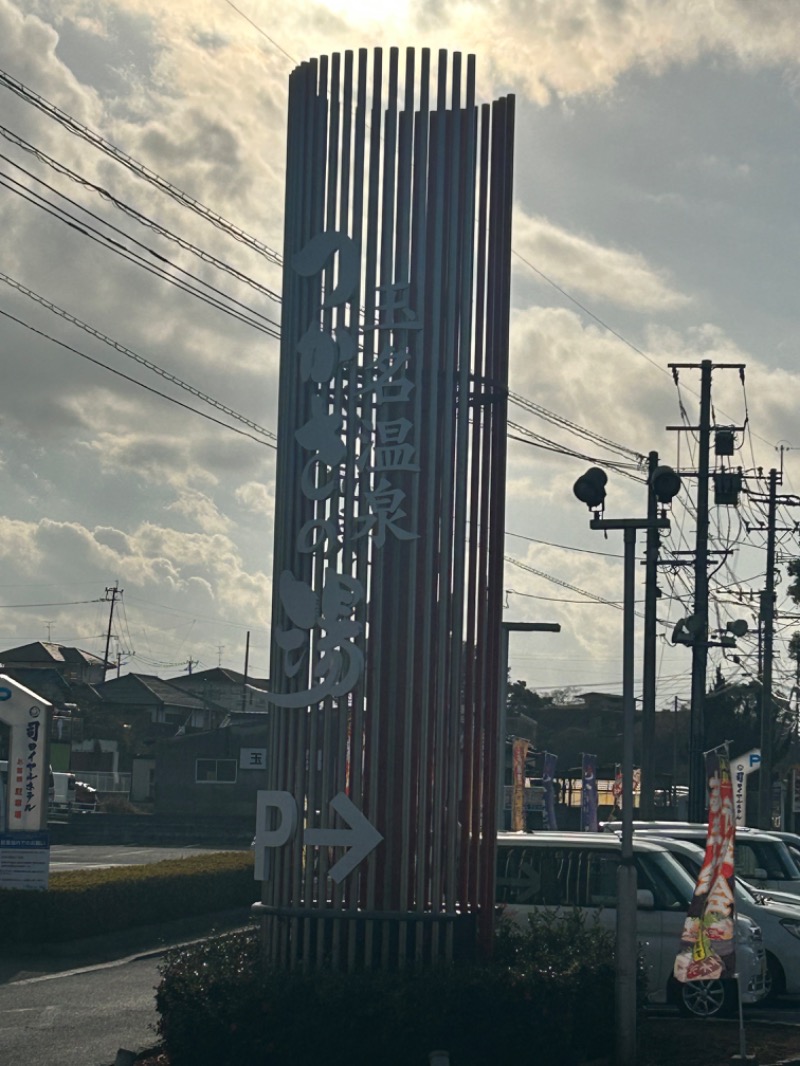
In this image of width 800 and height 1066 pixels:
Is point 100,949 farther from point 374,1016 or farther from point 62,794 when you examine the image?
Answer: point 62,794

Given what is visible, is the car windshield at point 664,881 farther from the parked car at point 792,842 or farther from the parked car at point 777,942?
the parked car at point 792,842

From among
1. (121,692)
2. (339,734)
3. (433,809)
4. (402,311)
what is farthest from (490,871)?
(121,692)

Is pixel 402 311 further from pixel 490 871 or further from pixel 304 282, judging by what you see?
pixel 490 871

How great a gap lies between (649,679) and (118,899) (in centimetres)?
1599

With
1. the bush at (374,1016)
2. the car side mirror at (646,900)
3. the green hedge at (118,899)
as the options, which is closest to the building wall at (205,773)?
the green hedge at (118,899)

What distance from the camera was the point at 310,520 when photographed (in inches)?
500

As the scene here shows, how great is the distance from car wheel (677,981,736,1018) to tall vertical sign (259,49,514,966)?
293cm

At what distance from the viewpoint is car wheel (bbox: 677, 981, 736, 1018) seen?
13953 mm

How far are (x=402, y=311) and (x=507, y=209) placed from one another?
151 cm

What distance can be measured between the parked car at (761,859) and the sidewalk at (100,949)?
610 centimetres

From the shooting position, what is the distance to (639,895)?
14531 mm

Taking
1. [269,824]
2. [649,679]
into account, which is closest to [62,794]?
[649,679]

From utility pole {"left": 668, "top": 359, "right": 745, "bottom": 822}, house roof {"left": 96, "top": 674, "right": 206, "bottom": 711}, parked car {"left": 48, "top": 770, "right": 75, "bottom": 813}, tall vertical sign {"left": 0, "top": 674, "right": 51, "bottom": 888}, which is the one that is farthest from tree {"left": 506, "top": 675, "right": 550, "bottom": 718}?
tall vertical sign {"left": 0, "top": 674, "right": 51, "bottom": 888}

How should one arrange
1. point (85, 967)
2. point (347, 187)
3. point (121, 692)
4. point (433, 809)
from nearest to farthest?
point (433, 809)
point (347, 187)
point (85, 967)
point (121, 692)
